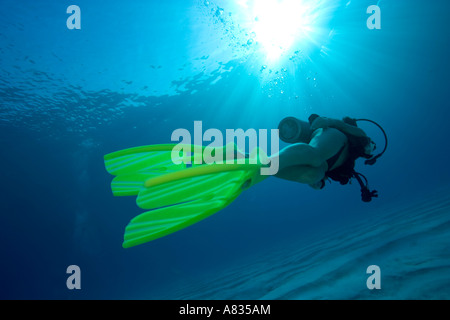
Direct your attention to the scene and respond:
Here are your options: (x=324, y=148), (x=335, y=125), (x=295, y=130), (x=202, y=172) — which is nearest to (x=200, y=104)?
(x=295, y=130)

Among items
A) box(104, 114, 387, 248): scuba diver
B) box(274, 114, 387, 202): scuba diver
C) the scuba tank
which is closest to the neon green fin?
box(104, 114, 387, 248): scuba diver

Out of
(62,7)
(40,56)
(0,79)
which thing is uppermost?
(62,7)

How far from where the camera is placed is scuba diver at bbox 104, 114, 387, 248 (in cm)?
174

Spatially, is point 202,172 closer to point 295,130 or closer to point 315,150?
point 315,150

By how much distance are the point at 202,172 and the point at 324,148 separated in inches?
51.1

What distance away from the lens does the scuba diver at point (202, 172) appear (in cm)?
174

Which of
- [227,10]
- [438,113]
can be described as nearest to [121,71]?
[227,10]

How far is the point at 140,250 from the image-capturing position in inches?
1729

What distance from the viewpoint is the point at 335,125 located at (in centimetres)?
256

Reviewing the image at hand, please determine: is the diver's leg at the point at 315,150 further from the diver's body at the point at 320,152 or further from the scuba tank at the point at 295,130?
the scuba tank at the point at 295,130

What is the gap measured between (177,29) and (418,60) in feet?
109

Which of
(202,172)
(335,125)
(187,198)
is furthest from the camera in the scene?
(335,125)

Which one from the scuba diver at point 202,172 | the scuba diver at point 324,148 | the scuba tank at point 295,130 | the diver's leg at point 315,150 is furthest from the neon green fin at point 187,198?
the scuba tank at point 295,130

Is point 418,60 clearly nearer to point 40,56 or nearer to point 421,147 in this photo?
point 40,56
